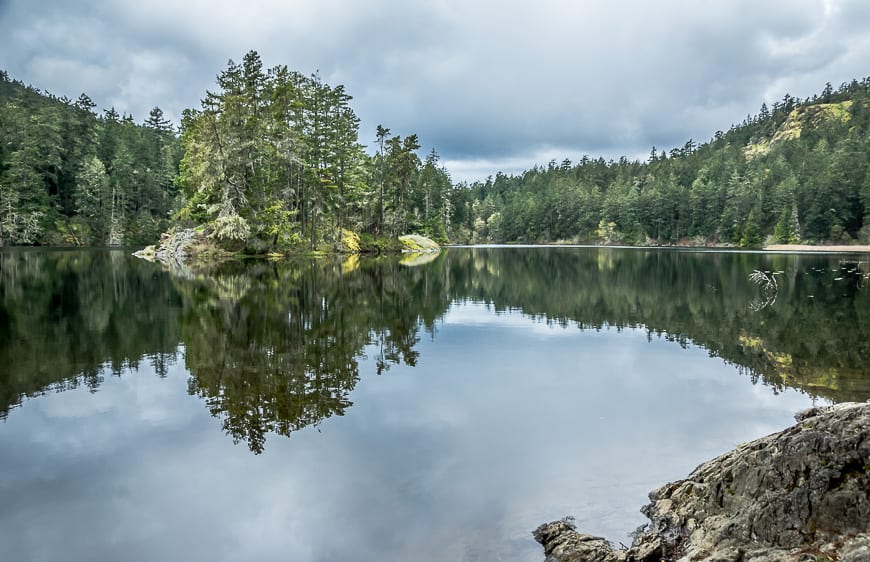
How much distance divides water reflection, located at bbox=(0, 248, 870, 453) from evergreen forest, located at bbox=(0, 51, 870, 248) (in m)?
22.4

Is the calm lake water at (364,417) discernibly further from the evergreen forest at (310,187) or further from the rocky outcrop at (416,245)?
the rocky outcrop at (416,245)

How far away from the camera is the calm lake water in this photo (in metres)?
6.49

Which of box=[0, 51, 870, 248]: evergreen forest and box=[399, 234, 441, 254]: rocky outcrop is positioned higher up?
box=[0, 51, 870, 248]: evergreen forest

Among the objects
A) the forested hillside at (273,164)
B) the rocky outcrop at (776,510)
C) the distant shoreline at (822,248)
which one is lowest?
the rocky outcrop at (776,510)

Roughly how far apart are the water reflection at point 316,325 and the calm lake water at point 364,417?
0.12 meters

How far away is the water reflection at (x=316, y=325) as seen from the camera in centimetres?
1193

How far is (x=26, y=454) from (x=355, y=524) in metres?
5.68

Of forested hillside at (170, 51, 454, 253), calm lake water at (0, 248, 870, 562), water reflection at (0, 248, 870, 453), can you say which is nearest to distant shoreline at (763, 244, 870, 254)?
water reflection at (0, 248, 870, 453)

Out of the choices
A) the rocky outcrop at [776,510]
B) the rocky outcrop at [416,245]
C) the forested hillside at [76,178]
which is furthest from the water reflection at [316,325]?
the forested hillside at [76,178]

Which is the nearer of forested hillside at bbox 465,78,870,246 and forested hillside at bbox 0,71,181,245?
forested hillside at bbox 0,71,181,245

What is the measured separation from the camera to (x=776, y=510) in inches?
190

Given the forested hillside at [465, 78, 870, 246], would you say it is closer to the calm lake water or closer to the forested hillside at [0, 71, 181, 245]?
the forested hillside at [0, 71, 181, 245]

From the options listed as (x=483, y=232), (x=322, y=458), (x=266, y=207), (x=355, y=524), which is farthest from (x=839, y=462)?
(x=483, y=232)

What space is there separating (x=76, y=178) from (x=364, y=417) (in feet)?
319
